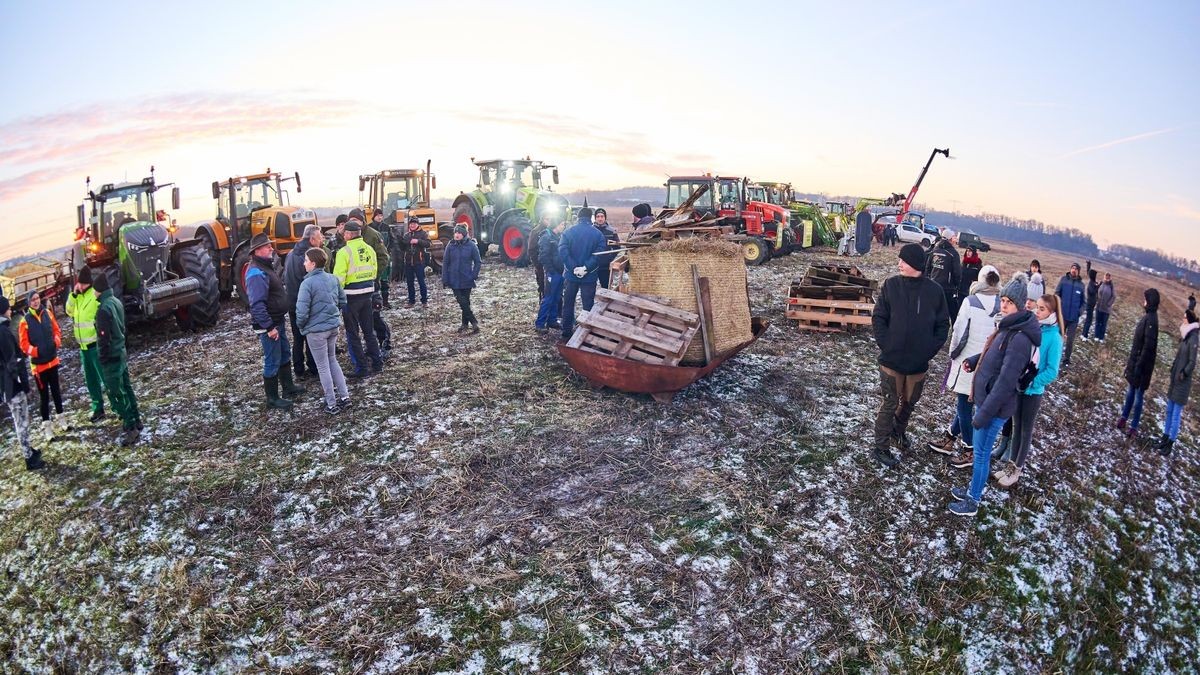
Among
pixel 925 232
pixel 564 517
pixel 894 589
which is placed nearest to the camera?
pixel 894 589

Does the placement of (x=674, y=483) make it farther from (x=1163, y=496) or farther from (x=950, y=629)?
(x=1163, y=496)

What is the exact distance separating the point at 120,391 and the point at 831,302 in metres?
10.0

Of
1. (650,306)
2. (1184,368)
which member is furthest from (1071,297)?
(650,306)

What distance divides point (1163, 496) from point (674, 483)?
19.1ft

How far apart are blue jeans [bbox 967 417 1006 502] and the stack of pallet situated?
5300 millimetres

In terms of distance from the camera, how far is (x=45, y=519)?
5211 mm

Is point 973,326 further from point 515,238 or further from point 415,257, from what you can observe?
point 515,238

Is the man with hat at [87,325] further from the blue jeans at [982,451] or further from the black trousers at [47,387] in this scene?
the blue jeans at [982,451]

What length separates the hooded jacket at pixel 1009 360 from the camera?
4.60m

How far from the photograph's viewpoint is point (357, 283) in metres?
7.31

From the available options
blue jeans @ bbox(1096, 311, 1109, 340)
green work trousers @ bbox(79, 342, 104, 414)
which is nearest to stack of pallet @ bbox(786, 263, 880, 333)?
blue jeans @ bbox(1096, 311, 1109, 340)

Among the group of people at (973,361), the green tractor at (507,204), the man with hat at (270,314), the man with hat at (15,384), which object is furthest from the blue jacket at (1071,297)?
the man with hat at (15,384)

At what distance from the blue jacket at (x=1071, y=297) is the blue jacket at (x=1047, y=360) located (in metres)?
6.47

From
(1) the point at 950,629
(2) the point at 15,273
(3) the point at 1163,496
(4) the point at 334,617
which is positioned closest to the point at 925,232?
(3) the point at 1163,496
